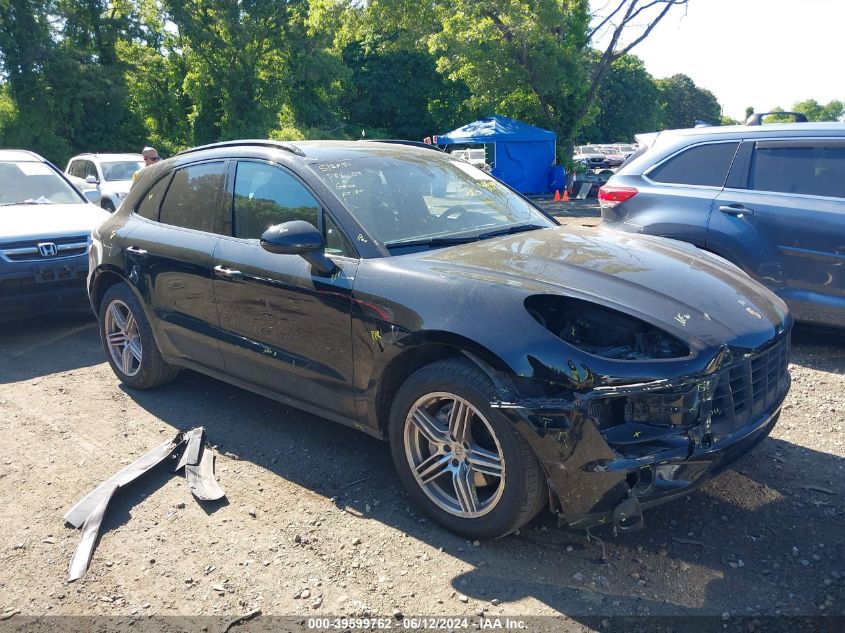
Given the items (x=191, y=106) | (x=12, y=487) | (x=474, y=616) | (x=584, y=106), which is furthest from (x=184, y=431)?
(x=191, y=106)

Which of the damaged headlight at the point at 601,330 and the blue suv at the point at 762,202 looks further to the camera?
the blue suv at the point at 762,202

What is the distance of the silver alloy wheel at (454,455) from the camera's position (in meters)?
3.08

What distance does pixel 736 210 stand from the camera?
5.72 m

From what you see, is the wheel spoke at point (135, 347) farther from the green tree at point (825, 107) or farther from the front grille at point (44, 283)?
the green tree at point (825, 107)

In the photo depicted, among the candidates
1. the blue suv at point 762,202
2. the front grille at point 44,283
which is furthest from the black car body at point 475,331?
the front grille at point 44,283

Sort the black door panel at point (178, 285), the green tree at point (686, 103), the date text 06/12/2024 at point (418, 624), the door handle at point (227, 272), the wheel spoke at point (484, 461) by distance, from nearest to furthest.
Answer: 1. the date text 06/12/2024 at point (418, 624)
2. the wheel spoke at point (484, 461)
3. the door handle at point (227, 272)
4. the black door panel at point (178, 285)
5. the green tree at point (686, 103)

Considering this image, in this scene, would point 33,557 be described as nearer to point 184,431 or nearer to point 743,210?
point 184,431

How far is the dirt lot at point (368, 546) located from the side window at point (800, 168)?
193 cm

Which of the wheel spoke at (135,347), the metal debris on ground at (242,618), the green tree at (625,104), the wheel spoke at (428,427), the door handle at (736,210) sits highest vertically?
the green tree at (625,104)

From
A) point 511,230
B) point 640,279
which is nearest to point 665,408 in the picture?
point 640,279

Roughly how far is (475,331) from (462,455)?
22.7 inches

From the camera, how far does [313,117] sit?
35531mm

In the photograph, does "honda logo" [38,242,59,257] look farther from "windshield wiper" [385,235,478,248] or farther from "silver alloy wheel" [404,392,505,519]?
"silver alloy wheel" [404,392,505,519]

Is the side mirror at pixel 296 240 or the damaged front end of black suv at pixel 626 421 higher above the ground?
the side mirror at pixel 296 240
